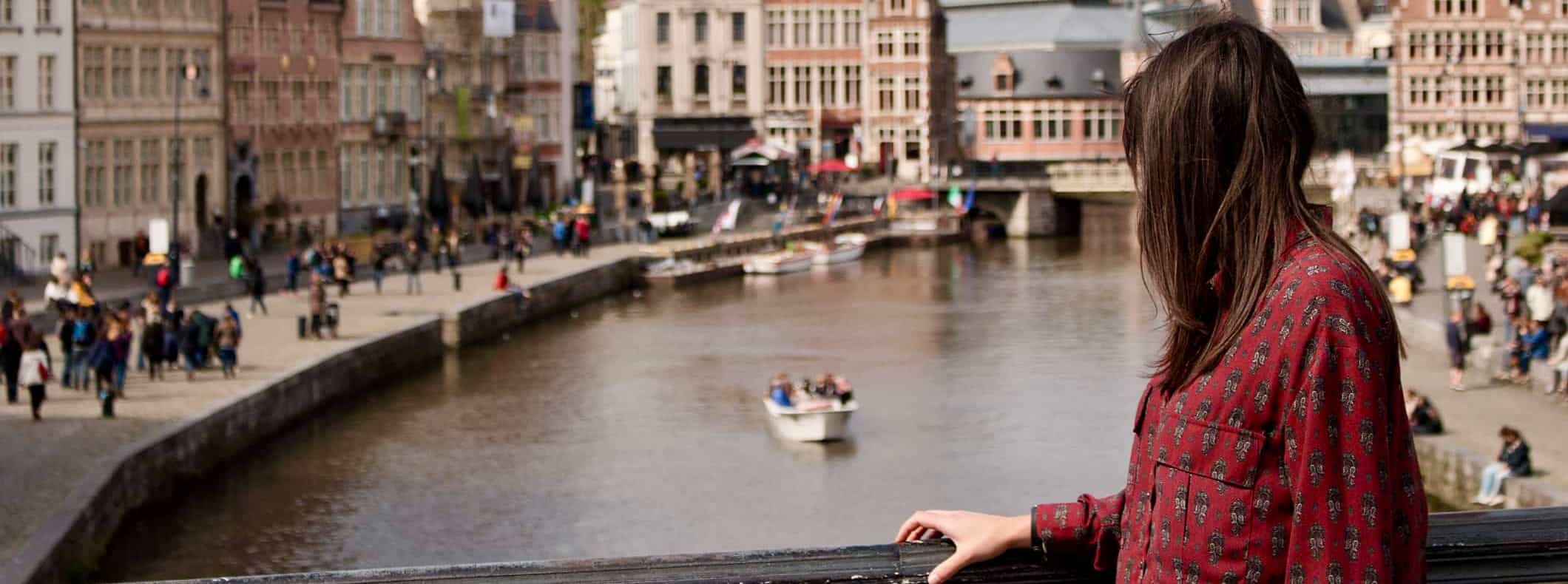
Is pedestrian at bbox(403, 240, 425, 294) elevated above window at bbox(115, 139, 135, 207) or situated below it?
below

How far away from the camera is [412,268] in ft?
150

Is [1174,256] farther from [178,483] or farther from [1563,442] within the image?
[178,483]

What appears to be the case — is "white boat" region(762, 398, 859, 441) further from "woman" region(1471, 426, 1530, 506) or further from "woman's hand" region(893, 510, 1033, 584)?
"woman's hand" region(893, 510, 1033, 584)

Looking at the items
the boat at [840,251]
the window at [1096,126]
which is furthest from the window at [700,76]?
the boat at [840,251]

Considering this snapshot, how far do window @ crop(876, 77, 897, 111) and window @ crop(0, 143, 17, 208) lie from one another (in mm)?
53153

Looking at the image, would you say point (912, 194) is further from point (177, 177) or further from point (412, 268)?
point (177, 177)

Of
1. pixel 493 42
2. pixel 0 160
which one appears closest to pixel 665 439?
pixel 0 160

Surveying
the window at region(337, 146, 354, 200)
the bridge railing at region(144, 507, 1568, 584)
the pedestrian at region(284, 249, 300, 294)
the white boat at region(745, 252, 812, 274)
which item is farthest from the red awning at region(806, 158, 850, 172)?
the bridge railing at region(144, 507, 1568, 584)

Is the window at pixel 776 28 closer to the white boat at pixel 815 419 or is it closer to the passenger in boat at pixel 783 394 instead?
the passenger in boat at pixel 783 394

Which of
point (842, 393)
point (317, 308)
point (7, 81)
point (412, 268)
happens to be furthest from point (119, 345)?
point (412, 268)

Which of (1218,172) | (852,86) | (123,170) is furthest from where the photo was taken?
(852,86)

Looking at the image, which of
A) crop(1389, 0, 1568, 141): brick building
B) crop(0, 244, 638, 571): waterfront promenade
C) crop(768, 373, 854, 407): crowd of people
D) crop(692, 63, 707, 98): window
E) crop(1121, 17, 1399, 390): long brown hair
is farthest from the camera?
crop(692, 63, 707, 98): window

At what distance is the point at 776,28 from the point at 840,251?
24.0 metres

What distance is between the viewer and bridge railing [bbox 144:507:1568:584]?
123 inches
